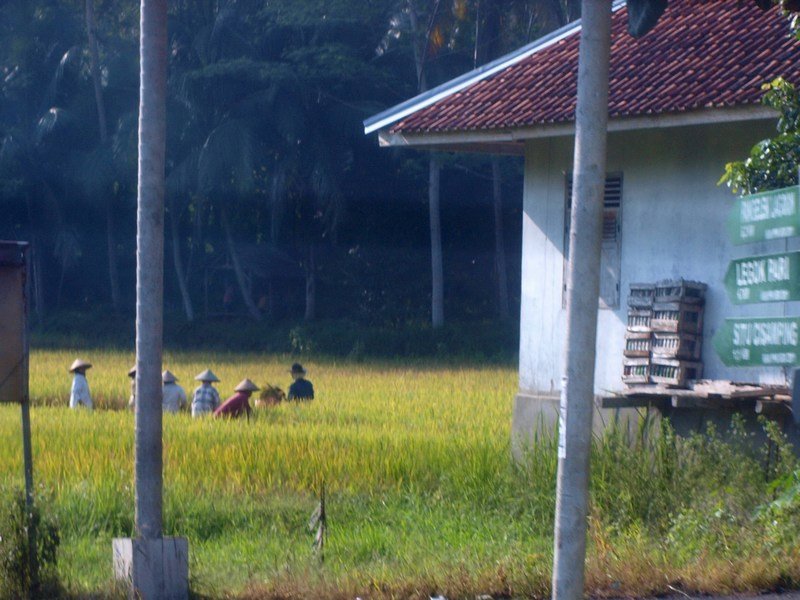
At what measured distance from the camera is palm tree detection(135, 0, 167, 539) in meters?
6.87

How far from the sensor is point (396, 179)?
38.6m

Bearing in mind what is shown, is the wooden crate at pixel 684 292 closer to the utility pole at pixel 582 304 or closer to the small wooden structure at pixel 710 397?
the small wooden structure at pixel 710 397

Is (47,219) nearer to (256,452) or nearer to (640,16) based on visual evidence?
(256,452)

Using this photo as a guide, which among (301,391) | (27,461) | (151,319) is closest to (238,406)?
(301,391)

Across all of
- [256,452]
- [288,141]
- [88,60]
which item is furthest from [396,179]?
[256,452]

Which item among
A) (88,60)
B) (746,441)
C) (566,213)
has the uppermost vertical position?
(88,60)

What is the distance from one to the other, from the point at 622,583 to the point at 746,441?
2982mm

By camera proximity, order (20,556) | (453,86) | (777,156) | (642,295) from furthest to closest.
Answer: (453,86) < (642,295) < (777,156) < (20,556)

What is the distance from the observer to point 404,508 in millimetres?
10242

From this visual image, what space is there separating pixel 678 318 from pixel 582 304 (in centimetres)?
537

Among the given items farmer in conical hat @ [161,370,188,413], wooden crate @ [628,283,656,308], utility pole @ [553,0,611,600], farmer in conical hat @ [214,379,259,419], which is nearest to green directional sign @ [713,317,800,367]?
utility pole @ [553,0,611,600]

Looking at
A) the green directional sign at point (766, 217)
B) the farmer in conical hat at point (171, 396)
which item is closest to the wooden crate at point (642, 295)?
the green directional sign at point (766, 217)

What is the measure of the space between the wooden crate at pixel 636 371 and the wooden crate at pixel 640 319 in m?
0.28

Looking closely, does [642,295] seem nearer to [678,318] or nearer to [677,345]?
[678,318]
